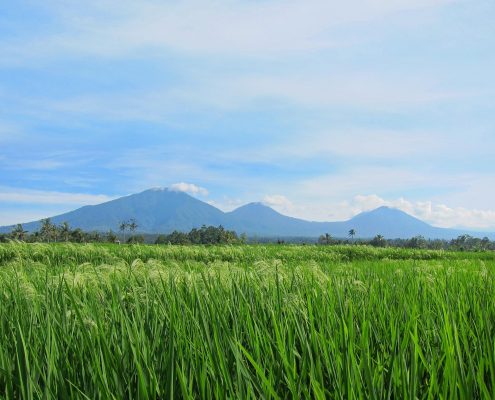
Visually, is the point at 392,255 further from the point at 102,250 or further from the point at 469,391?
the point at 469,391

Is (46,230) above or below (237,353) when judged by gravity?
above

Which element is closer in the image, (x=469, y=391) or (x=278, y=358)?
(x=469, y=391)

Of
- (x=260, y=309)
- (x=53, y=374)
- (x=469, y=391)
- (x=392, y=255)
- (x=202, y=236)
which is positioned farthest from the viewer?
(x=202, y=236)

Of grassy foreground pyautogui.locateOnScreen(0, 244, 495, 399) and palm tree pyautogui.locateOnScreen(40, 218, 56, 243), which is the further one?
palm tree pyautogui.locateOnScreen(40, 218, 56, 243)

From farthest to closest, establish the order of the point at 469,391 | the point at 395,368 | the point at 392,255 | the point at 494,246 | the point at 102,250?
the point at 494,246
the point at 392,255
the point at 102,250
the point at 395,368
the point at 469,391

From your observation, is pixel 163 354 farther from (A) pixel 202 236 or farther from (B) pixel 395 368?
(A) pixel 202 236

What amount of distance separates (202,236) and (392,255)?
86695 mm

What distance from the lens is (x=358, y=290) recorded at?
12.6ft

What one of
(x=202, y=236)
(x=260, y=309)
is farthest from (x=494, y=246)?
(x=260, y=309)

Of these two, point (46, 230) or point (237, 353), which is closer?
point (237, 353)

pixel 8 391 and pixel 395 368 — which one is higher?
pixel 395 368

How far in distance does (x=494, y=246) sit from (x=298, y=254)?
131468 millimetres

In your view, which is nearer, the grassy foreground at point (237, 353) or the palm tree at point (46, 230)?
the grassy foreground at point (237, 353)

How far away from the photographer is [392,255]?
23359 millimetres
